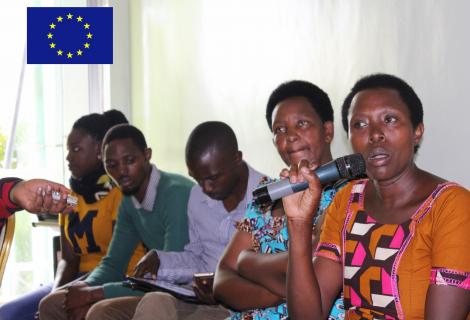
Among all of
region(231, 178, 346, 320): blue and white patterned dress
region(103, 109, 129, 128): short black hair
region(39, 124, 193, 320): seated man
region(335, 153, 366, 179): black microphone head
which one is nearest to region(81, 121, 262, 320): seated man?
region(39, 124, 193, 320): seated man

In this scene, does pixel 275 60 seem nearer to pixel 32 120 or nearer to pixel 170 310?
pixel 170 310

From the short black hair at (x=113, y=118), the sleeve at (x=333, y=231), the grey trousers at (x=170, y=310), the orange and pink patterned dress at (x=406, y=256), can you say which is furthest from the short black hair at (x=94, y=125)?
the orange and pink patterned dress at (x=406, y=256)

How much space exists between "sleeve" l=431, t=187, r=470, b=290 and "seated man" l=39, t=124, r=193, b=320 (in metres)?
1.93

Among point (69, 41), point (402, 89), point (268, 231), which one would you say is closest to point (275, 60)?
point (268, 231)

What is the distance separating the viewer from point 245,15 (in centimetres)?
405

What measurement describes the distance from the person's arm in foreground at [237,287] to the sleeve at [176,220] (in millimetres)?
960

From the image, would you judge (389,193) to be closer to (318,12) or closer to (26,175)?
(318,12)

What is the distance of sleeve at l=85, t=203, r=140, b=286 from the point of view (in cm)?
372

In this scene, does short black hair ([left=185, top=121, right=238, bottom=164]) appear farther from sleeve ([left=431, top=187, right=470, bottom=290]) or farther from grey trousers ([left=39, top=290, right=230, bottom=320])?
sleeve ([left=431, top=187, right=470, bottom=290])

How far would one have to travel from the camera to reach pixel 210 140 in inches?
118

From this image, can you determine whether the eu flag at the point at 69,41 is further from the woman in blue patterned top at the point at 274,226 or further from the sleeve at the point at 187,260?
the woman in blue patterned top at the point at 274,226

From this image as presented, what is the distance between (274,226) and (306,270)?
17.5 inches

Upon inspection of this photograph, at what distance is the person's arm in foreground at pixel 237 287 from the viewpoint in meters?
2.20

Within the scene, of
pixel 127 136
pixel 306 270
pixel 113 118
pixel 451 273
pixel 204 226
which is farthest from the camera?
pixel 113 118
